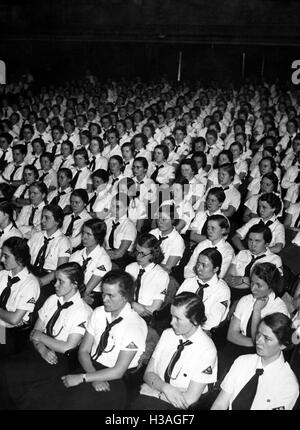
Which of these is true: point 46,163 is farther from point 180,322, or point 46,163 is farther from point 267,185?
point 180,322

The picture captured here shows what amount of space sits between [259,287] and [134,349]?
0.94 meters

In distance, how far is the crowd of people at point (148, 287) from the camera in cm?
267

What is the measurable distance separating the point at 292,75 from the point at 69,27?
6815 millimetres

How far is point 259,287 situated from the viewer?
3.16 m

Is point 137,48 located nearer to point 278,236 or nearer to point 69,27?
point 69,27

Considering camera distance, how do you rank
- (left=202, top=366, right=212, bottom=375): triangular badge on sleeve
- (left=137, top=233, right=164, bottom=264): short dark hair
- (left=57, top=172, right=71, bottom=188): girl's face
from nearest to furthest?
(left=202, top=366, right=212, bottom=375): triangular badge on sleeve < (left=137, top=233, right=164, bottom=264): short dark hair < (left=57, top=172, right=71, bottom=188): girl's face

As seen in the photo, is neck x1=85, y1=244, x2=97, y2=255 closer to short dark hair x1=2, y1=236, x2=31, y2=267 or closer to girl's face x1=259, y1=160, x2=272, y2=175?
short dark hair x1=2, y1=236, x2=31, y2=267

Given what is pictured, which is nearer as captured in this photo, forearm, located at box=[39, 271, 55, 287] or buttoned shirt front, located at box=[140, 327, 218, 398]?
buttoned shirt front, located at box=[140, 327, 218, 398]

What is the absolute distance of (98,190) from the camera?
17.7ft

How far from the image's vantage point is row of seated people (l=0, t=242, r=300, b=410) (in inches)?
99.7

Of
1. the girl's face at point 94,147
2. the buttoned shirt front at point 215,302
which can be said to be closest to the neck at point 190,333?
the buttoned shirt front at point 215,302

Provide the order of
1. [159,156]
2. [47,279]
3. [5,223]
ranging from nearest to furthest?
1. [47,279]
2. [5,223]
3. [159,156]

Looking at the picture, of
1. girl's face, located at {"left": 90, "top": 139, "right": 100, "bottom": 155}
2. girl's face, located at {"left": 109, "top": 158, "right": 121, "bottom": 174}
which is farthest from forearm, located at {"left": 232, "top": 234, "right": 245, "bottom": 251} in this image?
girl's face, located at {"left": 90, "top": 139, "right": 100, "bottom": 155}

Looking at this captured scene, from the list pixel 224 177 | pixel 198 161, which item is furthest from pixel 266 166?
pixel 198 161
